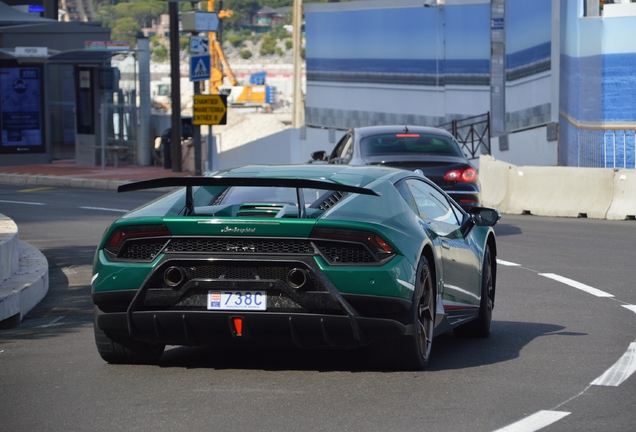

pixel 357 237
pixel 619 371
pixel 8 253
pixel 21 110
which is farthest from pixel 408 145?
pixel 21 110

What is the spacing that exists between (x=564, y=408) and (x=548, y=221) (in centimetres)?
1432

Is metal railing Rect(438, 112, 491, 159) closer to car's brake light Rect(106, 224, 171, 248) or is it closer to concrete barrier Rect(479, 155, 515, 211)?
concrete barrier Rect(479, 155, 515, 211)

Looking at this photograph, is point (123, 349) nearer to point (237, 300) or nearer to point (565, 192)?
point (237, 300)

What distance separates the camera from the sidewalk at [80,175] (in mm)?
29250

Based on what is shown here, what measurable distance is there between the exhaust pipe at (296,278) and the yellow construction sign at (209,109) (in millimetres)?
19518

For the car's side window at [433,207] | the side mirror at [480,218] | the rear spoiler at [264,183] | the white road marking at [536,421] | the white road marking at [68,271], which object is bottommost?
the white road marking at [68,271]

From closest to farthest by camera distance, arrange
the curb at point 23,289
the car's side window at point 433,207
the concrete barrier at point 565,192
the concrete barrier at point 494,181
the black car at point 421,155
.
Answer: the car's side window at point 433,207
the curb at point 23,289
the black car at point 421,155
the concrete barrier at point 565,192
the concrete barrier at point 494,181

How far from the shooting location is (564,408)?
6.54 meters

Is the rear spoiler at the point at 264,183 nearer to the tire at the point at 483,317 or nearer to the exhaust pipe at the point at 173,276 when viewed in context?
the exhaust pipe at the point at 173,276

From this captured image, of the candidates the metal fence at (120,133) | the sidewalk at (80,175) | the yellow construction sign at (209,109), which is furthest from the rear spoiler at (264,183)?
the metal fence at (120,133)

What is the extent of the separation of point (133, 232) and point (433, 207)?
93.9 inches

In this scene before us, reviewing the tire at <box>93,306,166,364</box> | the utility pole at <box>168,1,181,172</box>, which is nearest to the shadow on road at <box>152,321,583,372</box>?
the tire at <box>93,306,166,364</box>

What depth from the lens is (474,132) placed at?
35406 millimetres

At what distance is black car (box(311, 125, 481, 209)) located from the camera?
15797mm
